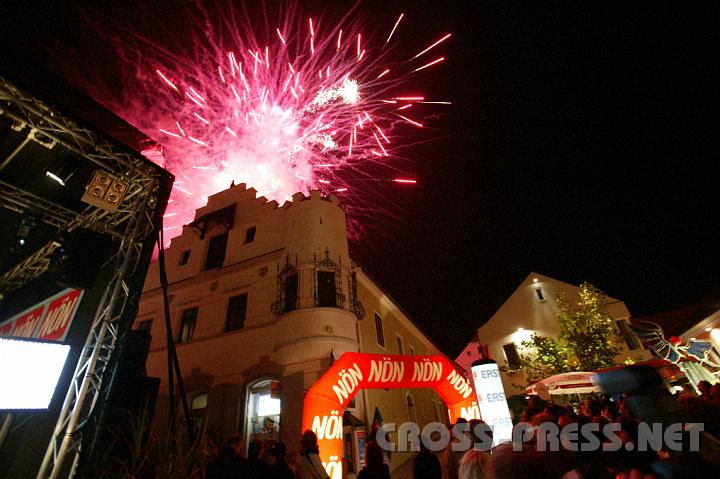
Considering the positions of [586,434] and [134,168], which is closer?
[586,434]

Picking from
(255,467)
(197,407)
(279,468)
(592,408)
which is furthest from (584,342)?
(197,407)

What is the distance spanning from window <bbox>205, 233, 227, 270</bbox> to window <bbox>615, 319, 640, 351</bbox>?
24689mm

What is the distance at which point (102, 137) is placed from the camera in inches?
224

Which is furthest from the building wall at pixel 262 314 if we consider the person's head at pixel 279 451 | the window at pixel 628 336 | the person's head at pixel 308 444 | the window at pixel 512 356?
the window at pixel 628 336

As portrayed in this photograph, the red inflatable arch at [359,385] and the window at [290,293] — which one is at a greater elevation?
the window at [290,293]

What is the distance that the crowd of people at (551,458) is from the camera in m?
2.37

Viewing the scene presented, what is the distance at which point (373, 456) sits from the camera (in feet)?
15.6

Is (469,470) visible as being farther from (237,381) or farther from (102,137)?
(237,381)

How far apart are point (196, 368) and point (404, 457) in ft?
33.0

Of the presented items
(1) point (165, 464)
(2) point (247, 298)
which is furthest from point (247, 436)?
(1) point (165, 464)

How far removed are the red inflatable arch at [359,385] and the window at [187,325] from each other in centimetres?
998

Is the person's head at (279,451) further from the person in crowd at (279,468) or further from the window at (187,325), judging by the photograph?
the window at (187,325)

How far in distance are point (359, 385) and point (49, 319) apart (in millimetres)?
6361

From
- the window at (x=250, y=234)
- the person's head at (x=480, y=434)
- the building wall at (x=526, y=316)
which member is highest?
the window at (x=250, y=234)
